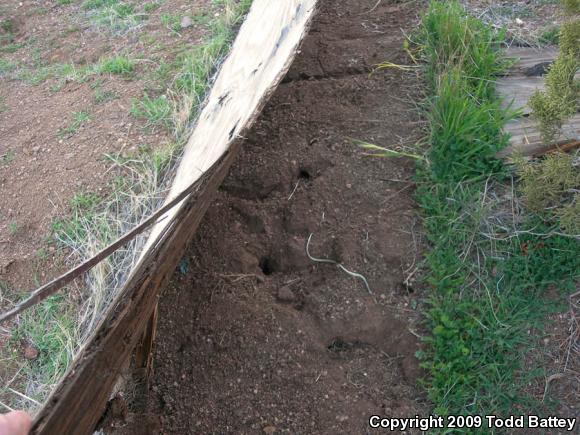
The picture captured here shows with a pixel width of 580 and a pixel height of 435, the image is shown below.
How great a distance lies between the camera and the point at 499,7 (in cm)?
331

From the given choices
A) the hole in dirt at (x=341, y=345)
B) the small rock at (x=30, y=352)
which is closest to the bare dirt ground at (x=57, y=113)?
the small rock at (x=30, y=352)

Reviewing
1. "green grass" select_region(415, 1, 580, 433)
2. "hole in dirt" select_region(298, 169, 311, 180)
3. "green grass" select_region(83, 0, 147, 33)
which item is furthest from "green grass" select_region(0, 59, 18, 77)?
"green grass" select_region(415, 1, 580, 433)

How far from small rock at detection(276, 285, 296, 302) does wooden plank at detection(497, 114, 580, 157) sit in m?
1.20

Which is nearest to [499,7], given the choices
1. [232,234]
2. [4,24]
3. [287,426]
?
[232,234]

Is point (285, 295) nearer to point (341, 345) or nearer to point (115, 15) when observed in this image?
point (341, 345)

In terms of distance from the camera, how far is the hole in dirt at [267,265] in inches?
92.5

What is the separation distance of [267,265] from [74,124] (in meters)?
1.49

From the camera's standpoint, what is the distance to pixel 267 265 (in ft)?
7.74

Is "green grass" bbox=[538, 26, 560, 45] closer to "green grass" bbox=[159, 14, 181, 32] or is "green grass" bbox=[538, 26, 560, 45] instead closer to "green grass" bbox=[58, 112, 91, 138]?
"green grass" bbox=[159, 14, 181, 32]

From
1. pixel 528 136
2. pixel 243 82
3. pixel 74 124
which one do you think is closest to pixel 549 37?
pixel 528 136

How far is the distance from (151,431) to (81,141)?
167 centimetres

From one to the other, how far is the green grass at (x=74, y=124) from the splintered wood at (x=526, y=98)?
7.50ft

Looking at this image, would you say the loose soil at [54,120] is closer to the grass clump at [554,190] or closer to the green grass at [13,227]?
the green grass at [13,227]

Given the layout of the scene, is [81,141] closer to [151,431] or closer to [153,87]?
[153,87]
